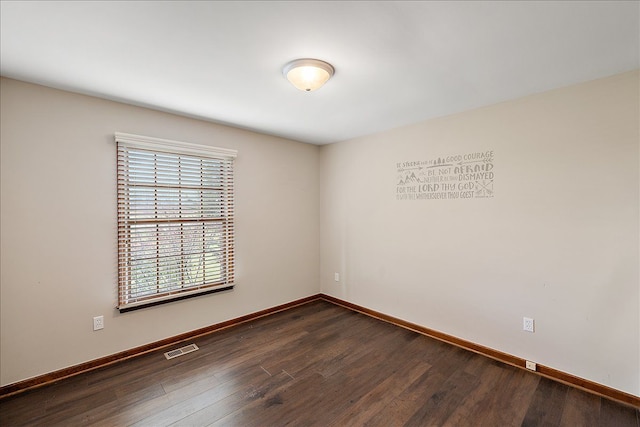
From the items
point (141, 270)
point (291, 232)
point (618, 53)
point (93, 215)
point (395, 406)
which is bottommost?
point (395, 406)

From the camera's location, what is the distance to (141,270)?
2740mm

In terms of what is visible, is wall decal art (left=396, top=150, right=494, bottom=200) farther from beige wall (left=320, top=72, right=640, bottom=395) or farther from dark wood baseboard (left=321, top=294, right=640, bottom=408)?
dark wood baseboard (left=321, top=294, right=640, bottom=408)

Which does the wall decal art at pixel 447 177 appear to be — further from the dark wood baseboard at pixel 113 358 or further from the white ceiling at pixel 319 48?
the dark wood baseboard at pixel 113 358

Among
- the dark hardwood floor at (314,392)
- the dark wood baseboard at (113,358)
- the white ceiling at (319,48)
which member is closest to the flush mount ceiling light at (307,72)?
the white ceiling at (319,48)

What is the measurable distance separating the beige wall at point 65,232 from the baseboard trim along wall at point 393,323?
2.3 inches

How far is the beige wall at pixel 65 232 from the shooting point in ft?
7.13

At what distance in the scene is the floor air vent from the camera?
2.73 m

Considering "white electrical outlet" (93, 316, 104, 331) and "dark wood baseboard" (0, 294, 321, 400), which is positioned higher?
"white electrical outlet" (93, 316, 104, 331)

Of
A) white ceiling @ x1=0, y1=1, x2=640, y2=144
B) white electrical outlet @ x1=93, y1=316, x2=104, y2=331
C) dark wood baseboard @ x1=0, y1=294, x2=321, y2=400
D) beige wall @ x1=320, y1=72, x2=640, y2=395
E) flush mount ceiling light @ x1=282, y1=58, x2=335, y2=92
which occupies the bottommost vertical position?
dark wood baseboard @ x1=0, y1=294, x2=321, y2=400

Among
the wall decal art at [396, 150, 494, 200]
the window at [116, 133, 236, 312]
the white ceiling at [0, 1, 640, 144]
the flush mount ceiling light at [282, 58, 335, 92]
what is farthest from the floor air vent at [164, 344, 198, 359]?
the wall decal art at [396, 150, 494, 200]

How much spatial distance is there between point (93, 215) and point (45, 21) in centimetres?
155

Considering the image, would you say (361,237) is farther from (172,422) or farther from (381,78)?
(172,422)

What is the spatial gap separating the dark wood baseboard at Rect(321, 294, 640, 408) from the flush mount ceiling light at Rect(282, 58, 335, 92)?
2.83m

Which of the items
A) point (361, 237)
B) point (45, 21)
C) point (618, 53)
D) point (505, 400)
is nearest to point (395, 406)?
point (505, 400)
